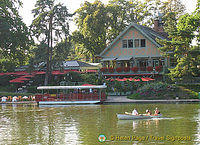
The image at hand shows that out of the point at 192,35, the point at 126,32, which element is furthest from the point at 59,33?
the point at 192,35

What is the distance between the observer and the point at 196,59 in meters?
50.7

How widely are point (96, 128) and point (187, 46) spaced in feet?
92.8

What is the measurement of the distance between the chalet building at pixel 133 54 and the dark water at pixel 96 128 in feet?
76.2

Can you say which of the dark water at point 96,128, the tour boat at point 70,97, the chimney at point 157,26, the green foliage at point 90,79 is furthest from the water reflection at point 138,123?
the chimney at point 157,26

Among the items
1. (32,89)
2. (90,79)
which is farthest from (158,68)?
(32,89)

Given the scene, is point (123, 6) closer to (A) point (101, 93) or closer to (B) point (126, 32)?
(B) point (126, 32)

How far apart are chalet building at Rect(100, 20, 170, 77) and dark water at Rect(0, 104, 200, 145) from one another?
23226mm

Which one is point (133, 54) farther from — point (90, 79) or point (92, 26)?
point (92, 26)

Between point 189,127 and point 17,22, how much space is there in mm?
40664

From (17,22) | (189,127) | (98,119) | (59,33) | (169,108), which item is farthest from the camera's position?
(59,33)

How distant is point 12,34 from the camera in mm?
58719

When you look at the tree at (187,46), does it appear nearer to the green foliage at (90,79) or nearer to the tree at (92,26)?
the green foliage at (90,79)

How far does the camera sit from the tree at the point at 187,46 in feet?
165

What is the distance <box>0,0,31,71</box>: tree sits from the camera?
58.1 m
